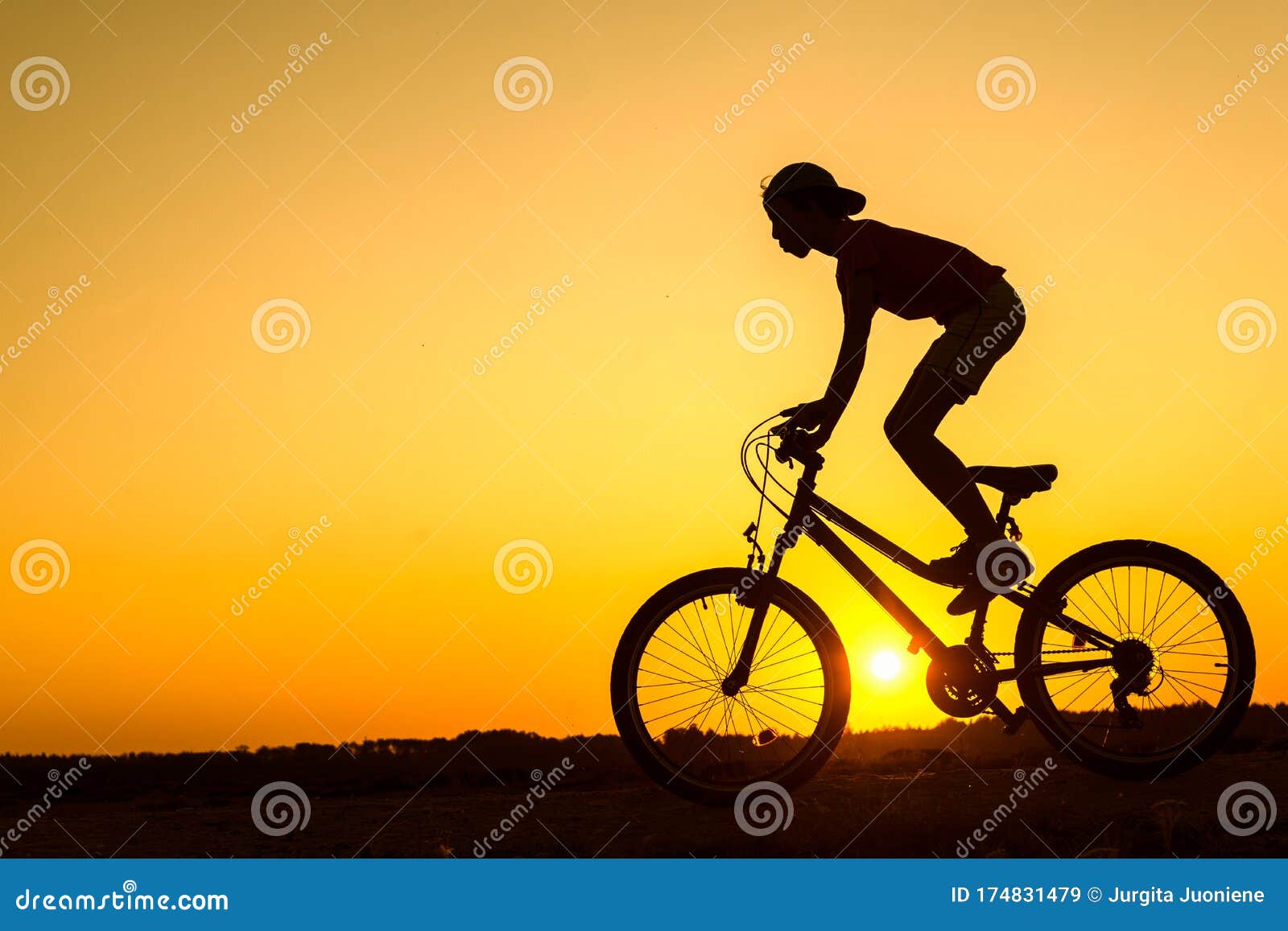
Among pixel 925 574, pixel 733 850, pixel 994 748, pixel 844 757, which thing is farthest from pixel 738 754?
pixel 994 748

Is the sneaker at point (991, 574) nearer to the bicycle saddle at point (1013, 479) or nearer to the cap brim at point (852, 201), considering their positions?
the bicycle saddle at point (1013, 479)

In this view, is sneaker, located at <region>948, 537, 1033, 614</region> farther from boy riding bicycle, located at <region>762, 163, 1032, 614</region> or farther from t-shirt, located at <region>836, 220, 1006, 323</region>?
t-shirt, located at <region>836, 220, 1006, 323</region>

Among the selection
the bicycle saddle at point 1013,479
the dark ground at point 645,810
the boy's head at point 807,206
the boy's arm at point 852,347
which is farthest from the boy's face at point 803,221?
the dark ground at point 645,810

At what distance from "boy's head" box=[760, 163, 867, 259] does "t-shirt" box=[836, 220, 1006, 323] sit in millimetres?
150

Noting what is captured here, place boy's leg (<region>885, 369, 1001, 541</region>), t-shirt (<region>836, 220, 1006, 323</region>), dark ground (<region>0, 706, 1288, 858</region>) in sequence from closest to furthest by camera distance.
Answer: dark ground (<region>0, 706, 1288, 858</region>) < boy's leg (<region>885, 369, 1001, 541</region>) < t-shirt (<region>836, 220, 1006, 323</region>)

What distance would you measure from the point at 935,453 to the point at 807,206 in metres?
1.44

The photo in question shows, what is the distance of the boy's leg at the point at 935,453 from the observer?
18.9 feet

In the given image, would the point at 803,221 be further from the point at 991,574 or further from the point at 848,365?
the point at 991,574

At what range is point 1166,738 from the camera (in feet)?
20.3

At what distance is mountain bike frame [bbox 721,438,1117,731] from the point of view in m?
5.85

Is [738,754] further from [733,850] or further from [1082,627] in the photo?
[1082,627]

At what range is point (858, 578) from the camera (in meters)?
5.96

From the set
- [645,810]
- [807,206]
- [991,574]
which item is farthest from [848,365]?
[645,810]

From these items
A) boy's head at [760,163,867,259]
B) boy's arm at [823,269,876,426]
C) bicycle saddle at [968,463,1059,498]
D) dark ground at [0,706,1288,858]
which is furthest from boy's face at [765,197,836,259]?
dark ground at [0,706,1288,858]
